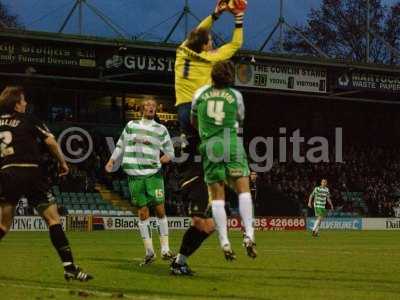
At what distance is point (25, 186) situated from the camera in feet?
34.4

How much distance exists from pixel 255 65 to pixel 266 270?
27585mm

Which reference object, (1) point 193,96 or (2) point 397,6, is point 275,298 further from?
(2) point 397,6

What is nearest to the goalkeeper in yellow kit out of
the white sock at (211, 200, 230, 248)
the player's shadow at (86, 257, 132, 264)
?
the white sock at (211, 200, 230, 248)

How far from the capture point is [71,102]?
45.5 metres

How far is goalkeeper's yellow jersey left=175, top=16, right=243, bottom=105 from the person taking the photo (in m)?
11.4

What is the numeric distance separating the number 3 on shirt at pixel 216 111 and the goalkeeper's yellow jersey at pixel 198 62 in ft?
2.59

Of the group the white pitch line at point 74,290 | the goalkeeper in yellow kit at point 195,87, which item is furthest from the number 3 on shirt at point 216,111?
the white pitch line at point 74,290

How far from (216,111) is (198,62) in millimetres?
985

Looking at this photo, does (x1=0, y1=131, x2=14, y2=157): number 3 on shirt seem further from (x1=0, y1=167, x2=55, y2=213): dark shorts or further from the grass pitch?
the grass pitch

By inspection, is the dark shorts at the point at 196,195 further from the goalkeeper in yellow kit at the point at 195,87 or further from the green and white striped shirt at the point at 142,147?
the green and white striped shirt at the point at 142,147

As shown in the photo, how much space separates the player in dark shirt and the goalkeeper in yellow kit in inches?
65.9

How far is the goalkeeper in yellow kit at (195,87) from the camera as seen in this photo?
11.4 meters

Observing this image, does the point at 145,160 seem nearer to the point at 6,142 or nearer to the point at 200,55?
the point at 200,55

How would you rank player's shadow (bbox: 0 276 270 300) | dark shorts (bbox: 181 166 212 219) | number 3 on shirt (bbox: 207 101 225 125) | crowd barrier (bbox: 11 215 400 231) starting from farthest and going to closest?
crowd barrier (bbox: 11 215 400 231)
dark shorts (bbox: 181 166 212 219)
number 3 on shirt (bbox: 207 101 225 125)
player's shadow (bbox: 0 276 270 300)
